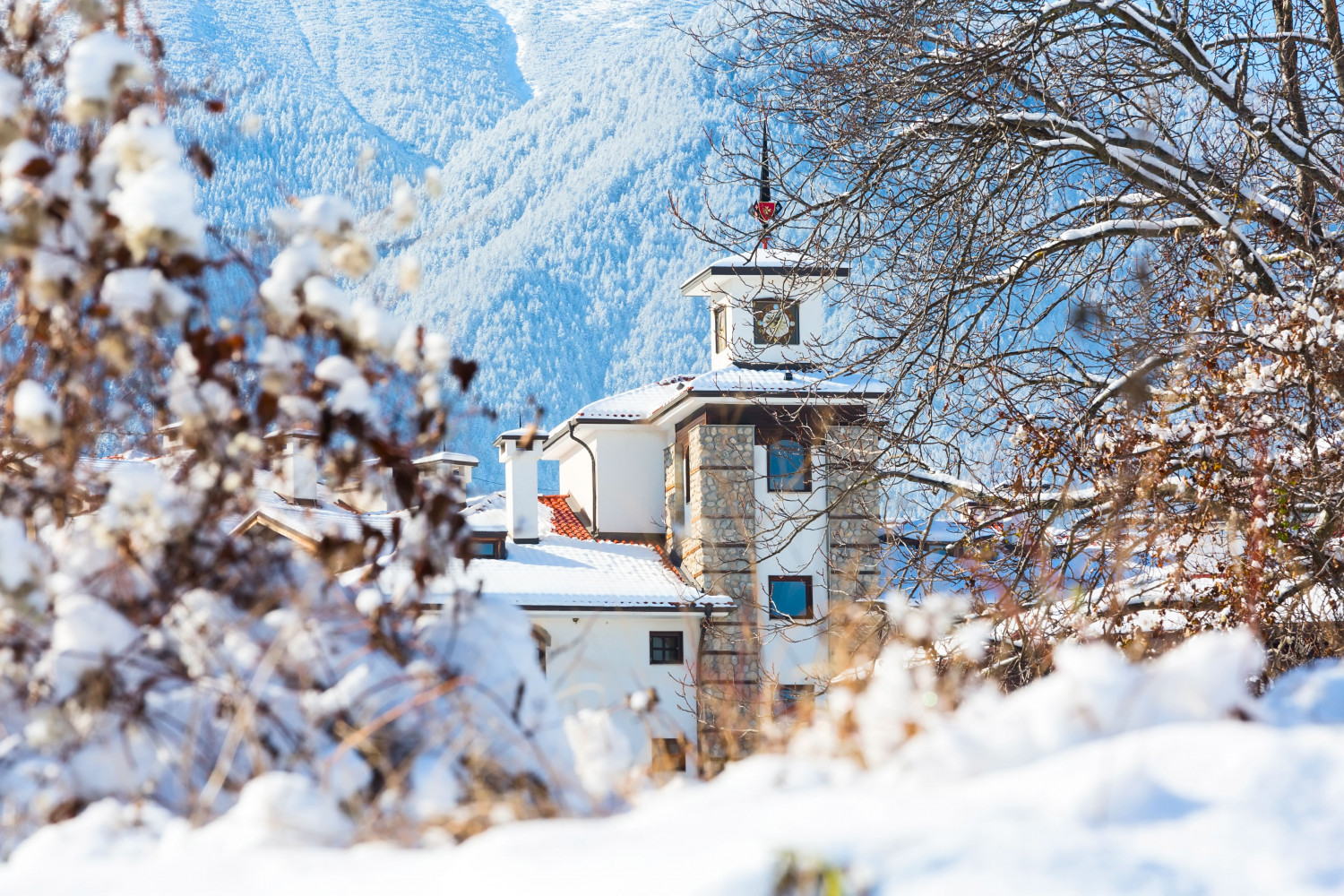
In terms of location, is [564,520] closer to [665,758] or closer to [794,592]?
[794,592]

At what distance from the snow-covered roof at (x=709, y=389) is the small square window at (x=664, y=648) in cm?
377

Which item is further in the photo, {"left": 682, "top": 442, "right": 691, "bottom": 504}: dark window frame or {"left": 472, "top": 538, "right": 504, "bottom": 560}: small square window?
{"left": 682, "top": 442, "right": 691, "bottom": 504}: dark window frame

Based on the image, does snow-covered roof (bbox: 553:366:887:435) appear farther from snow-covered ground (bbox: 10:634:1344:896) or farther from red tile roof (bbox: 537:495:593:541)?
snow-covered ground (bbox: 10:634:1344:896)

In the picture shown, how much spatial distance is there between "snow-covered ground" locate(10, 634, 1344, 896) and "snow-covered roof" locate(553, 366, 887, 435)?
15981mm

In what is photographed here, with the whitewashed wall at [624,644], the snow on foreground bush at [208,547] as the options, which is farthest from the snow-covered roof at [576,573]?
the snow on foreground bush at [208,547]

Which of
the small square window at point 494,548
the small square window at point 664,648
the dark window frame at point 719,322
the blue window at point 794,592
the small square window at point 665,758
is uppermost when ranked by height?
the dark window frame at point 719,322

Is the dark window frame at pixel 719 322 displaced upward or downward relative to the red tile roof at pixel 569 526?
upward

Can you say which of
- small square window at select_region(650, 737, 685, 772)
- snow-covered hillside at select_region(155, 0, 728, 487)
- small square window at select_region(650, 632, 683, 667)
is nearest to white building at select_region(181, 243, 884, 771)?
small square window at select_region(650, 632, 683, 667)

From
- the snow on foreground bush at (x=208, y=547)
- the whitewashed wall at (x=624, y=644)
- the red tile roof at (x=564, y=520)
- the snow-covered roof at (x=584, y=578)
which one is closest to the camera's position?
the snow on foreground bush at (x=208, y=547)

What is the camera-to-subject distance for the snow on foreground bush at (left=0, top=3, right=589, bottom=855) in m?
2.68

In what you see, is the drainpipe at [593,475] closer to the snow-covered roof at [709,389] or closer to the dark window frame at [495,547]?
the snow-covered roof at [709,389]

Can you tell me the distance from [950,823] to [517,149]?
119133 mm

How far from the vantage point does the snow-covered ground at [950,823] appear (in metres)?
1.87

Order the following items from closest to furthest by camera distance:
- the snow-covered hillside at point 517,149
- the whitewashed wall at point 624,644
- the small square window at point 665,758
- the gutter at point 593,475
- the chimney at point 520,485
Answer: the small square window at point 665,758 < the whitewashed wall at point 624,644 < the chimney at point 520,485 < the gutter at point 593,475 < the snow-covered hillside at point 517,149
